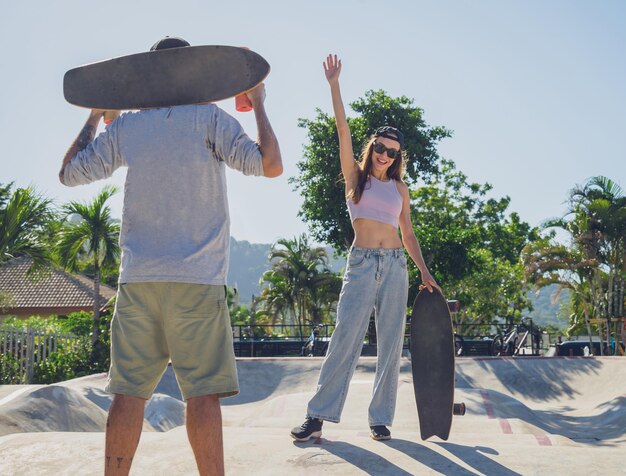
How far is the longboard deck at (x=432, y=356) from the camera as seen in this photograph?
402 cm

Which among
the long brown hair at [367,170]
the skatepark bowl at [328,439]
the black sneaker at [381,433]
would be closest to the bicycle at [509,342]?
the skatepark bowl at [328,439]

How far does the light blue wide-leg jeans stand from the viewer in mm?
3898

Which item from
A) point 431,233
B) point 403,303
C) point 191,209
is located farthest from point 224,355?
point 431,233

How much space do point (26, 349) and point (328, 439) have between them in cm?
1065

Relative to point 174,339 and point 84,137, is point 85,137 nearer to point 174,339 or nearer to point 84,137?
point 84,137

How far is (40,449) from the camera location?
3.50 metres

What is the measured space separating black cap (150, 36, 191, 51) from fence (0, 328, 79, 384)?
11.0 m

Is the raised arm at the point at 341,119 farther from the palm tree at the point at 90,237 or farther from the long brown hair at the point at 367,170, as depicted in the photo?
the palm tree at the point at 90,237

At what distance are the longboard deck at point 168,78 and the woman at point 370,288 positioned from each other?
1394 mm

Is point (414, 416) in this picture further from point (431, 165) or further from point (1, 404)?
point (431, 165)

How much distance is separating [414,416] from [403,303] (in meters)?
2.63

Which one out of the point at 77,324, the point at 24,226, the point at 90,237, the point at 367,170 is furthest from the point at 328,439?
the point at 77,324

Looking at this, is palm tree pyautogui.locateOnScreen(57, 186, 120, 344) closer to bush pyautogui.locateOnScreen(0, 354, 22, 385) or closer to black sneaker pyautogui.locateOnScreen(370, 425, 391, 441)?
bush pyautogui.locateOnScreen(0, 354, 22, 385)

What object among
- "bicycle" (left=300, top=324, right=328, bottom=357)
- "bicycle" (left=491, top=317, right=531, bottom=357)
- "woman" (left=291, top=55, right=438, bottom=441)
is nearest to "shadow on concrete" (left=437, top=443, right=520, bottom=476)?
"woman" (left=291, top=55, right=438, bottom=441)
